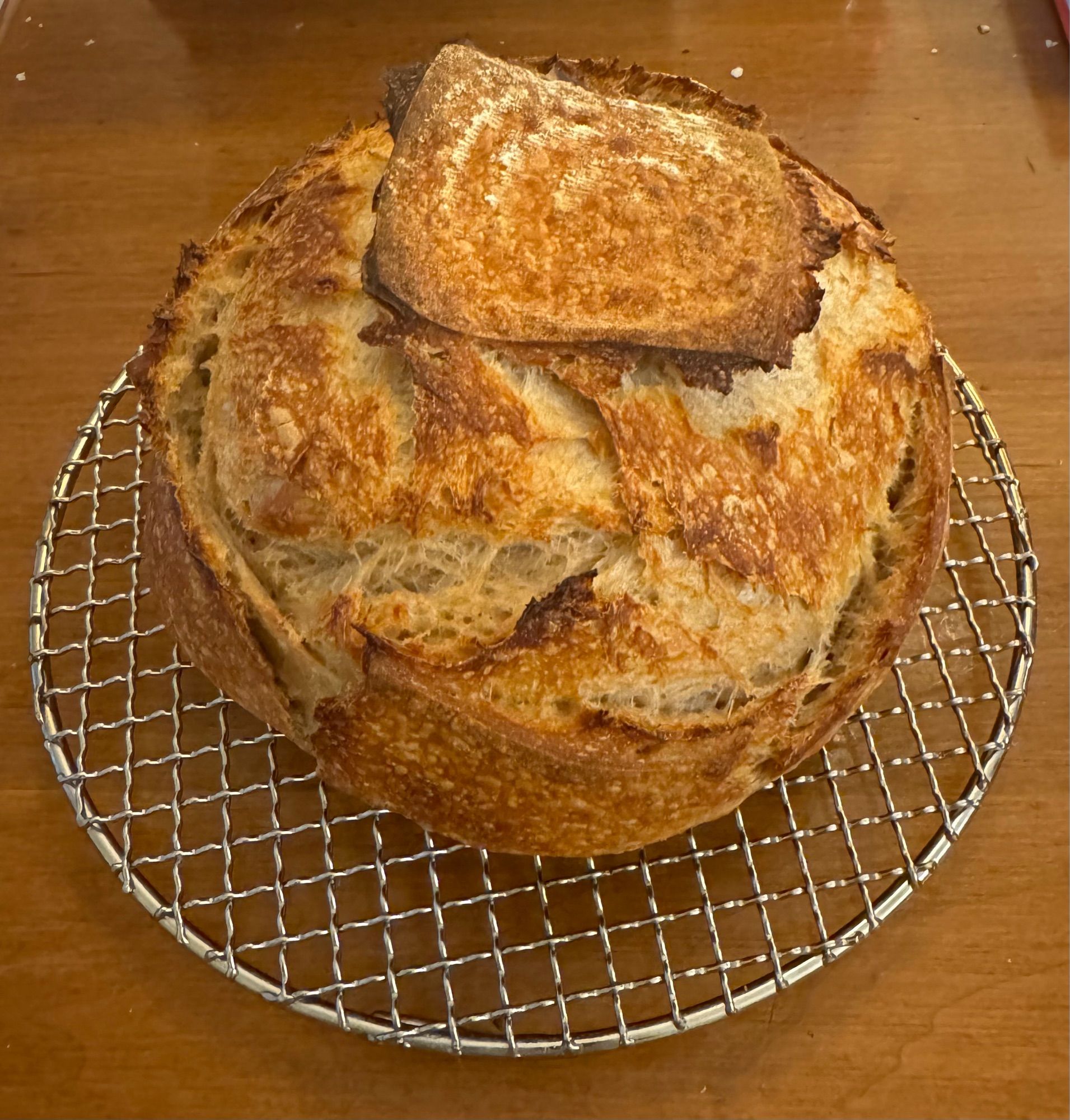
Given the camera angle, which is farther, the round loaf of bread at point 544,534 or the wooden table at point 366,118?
the wooden table at point 366,118

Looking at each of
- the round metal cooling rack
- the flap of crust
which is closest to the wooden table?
the round metal cooling rack

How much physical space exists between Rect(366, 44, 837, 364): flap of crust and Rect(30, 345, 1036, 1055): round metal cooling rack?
0.52m

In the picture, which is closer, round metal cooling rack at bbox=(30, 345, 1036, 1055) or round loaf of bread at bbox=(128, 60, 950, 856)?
round loaf of bread at bbox=(128, 60, 950, 856)

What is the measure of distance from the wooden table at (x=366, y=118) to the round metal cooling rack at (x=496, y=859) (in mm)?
71

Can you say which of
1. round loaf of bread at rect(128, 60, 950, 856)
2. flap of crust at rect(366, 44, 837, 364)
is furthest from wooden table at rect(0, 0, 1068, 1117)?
flap of crust at rect(366, 44, 837, 364)

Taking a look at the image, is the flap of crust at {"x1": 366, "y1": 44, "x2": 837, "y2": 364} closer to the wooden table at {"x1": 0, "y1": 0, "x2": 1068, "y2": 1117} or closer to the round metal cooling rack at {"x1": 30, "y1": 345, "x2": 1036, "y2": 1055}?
the round metal cooling rack at {"x1": 30, "y1": 345, "x2": 1036, "y2": 1055}

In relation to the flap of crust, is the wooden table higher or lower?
lower

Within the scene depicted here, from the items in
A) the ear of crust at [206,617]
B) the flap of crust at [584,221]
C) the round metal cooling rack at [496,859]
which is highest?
the flap of crust at [584,221]

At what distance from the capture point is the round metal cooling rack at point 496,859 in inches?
39.7

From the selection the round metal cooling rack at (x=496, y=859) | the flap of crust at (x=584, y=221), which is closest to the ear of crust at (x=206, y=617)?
the round metal cooling rack at (x=496, y=859)

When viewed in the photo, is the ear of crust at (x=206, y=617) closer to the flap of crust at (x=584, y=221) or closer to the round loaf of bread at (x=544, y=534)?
the round loaf of bread at (x=544, y=534)

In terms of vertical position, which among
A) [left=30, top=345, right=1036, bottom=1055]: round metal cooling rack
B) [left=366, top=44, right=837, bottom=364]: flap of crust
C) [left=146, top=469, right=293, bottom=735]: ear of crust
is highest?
[left=366, top=44, right=837, bottom=364]: flap of crust

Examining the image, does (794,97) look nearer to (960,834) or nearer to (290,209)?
(290,209)

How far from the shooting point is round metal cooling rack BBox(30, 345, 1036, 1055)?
3.31ft
